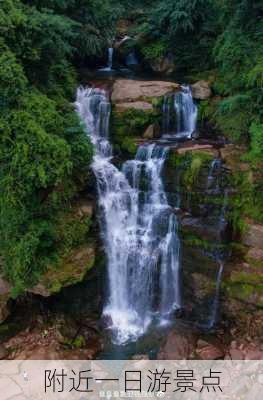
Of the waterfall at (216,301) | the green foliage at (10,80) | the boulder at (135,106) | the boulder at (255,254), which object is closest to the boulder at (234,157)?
the boulder at (255,254)

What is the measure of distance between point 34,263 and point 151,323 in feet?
10.1

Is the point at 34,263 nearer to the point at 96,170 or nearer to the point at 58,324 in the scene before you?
the point at 58,324

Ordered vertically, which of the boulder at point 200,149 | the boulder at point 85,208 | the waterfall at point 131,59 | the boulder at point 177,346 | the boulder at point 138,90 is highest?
the waterfall at point 131,59

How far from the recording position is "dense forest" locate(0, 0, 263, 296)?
22.5 feet

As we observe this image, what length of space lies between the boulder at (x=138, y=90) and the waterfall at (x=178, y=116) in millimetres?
373

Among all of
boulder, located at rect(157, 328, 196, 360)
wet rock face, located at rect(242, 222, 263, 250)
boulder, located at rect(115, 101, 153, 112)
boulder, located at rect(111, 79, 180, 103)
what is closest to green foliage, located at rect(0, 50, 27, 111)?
boulder, located at rect(115, 101, 153, 112)

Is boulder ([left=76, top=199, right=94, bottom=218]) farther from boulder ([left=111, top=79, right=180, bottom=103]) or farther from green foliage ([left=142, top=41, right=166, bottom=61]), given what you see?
green foliage ([left=142, top=41, right=166, bottom=61])

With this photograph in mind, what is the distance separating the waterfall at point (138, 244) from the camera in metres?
8.49

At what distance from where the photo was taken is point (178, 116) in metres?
10.6

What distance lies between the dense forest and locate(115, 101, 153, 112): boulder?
4.47 ft

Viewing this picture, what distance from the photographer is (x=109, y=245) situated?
28.1 feet

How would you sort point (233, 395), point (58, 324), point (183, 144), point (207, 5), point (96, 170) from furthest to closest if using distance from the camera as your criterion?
point (207, 5), point (183, 144), point (96, 170), point (58, 324), point (233, 395)

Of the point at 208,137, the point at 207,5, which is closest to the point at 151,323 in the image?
the point at 208,137

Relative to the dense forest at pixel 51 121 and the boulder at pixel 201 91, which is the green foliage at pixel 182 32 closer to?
the dense forest at pixel 51 121
